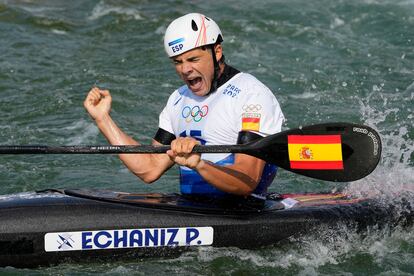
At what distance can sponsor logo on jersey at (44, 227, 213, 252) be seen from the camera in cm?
596

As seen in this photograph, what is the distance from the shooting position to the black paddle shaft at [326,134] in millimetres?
5953

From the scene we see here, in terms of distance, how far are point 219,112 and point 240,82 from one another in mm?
243

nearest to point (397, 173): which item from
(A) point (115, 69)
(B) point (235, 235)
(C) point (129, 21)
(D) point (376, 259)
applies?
(D) point (376, 259)

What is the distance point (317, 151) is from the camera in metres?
6.16

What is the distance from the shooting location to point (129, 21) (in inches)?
588

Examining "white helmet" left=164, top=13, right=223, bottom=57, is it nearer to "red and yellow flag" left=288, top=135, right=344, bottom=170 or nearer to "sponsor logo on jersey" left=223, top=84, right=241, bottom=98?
"sponsor logo on jersey" left=223, top=84, right=241, bottom=98

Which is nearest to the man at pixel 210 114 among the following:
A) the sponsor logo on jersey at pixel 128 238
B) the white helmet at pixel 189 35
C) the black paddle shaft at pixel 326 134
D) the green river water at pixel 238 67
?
the white helmet at pixel 189 35

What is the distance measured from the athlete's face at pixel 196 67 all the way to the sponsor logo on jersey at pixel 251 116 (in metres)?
0.33

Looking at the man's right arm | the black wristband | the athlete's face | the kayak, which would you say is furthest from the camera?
the black wristband

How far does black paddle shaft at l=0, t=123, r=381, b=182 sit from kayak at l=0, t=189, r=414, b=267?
0.34 m

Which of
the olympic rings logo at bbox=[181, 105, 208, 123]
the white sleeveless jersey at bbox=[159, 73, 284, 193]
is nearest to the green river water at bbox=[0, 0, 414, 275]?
the white sleeveless jersey at bbox=[159, 73, 284, 193]

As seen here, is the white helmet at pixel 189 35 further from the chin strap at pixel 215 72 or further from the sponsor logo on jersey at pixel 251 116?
the sponsor logo on jersey at pixel 251 116

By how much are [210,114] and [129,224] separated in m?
0.90

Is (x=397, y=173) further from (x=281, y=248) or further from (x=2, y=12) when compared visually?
(x=2, y=12)
